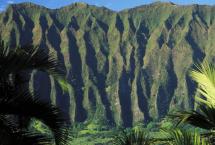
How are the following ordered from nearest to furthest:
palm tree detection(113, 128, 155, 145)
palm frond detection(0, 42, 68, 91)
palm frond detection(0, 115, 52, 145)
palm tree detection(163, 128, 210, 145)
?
palm tree detection(163, 128, 210, 145) < palm frond detection(0, 115, 52, 145) < palm frond detection(0, 42, 68, 91) < palm tree detection(113, 128, 155, 145)

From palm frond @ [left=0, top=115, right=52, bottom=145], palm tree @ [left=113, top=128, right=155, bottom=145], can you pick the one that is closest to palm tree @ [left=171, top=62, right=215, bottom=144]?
palm tree @ [left=113, top=128, right=155, bottom=145]

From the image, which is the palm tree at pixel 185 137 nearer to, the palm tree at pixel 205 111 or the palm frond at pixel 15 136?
the palm tree at pixel 205 111

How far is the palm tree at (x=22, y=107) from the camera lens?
6.62 metres

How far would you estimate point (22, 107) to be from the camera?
6.82 metres

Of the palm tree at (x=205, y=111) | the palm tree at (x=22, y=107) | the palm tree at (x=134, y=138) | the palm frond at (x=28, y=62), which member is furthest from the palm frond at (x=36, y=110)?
the palm tree at (x=205, y=111)

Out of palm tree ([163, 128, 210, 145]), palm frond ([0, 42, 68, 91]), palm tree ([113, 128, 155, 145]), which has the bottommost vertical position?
palm tree ([163, 128, 210, 145])

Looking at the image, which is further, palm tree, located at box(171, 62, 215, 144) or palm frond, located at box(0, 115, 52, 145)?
palm tree, located at box(171, 62, 215, 144)

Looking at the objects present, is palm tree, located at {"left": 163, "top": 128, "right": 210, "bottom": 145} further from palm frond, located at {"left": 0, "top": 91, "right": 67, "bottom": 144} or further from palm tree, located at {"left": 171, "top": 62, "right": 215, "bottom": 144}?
palm frond, located at {"left": 0, "top": 91, "right": 67, "bottom": 144}

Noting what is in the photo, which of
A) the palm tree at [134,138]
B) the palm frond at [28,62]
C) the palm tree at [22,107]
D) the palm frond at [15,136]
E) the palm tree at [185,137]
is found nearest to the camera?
the palm tree at [185,137]

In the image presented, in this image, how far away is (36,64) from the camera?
7.14m

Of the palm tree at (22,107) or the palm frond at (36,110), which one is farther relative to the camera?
the palm frond at (36,110)

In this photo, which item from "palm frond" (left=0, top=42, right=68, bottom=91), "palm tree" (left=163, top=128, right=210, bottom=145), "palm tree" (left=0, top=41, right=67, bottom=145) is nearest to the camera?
"palm tree" (left=163, top=128, right=210, bottom=145)

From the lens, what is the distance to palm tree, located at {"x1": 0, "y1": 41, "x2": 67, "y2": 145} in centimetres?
662

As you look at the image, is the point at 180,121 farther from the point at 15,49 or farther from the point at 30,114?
the point at 15,49
